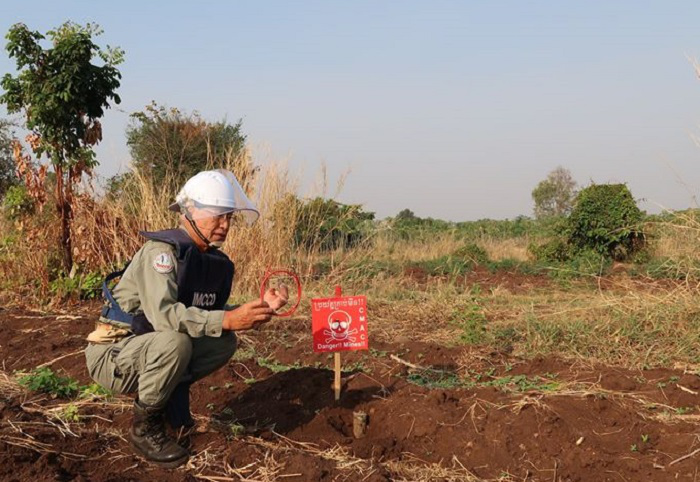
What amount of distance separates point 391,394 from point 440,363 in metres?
1.32

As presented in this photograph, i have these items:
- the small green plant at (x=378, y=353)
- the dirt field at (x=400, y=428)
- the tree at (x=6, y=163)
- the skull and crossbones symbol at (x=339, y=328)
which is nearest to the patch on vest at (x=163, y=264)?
the dirt field at (x=400, y=428)

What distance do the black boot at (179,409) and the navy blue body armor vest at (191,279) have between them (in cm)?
47

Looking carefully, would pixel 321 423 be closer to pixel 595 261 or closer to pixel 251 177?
pixel 251 177

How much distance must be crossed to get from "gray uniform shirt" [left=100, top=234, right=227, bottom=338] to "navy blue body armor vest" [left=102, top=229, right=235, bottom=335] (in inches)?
1.9

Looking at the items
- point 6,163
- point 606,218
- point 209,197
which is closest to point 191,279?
point 209,197

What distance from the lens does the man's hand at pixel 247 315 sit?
3745 mm

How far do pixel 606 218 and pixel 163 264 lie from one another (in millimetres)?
13246

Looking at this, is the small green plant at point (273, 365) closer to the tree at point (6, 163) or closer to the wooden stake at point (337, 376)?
the wooden stake at point (337, 376)

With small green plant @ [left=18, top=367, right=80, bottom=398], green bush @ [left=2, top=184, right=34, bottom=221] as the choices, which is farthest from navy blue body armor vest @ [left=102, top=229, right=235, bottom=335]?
green bush @ [left=2, top=184, right=34, bottom=221]

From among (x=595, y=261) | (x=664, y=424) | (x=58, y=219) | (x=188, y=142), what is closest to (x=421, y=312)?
(x=664, y=424)

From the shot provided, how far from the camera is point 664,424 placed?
4.39 m

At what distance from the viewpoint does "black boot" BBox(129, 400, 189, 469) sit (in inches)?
155

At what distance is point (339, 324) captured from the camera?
4824 millimetres

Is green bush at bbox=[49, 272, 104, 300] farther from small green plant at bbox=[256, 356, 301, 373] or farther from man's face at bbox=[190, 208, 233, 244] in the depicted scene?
man's face at bbox=[190, 208, 233, 244]
